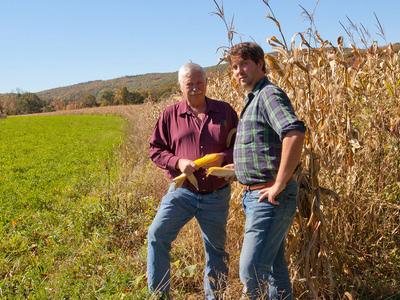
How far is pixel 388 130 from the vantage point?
10.9 ft

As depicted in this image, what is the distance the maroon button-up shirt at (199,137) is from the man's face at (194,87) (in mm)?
102

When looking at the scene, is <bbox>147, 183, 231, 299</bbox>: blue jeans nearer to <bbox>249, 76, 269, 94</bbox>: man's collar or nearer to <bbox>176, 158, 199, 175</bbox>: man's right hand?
<bbox>176, 158, 199, 175</bbox>: man's right hand

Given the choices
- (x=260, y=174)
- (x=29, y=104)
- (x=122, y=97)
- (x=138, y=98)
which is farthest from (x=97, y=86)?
(x=260, y=174)

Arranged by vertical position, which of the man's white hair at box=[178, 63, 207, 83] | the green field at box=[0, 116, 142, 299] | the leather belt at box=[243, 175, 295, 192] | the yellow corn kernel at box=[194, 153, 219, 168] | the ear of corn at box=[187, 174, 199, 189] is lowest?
the green field at box=[0, 116, 142, 299]

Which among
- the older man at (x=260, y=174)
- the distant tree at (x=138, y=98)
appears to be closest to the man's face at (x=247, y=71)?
the older man at (x=260, y=174)

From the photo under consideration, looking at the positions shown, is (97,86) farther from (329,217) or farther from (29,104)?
(329,217)

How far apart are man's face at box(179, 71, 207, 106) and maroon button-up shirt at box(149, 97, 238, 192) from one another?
10 centimetres

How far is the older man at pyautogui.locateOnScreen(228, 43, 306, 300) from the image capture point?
2035mm

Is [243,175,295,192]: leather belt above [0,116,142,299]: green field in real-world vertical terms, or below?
above

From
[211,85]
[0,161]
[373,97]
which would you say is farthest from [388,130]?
[0,161]

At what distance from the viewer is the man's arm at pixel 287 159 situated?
1.89 meters

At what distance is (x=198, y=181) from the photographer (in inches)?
109

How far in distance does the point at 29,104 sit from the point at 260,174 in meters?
107

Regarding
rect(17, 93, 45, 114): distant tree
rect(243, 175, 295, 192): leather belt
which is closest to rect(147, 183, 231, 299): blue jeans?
rect(243, 175, 295, 192): leather belt
